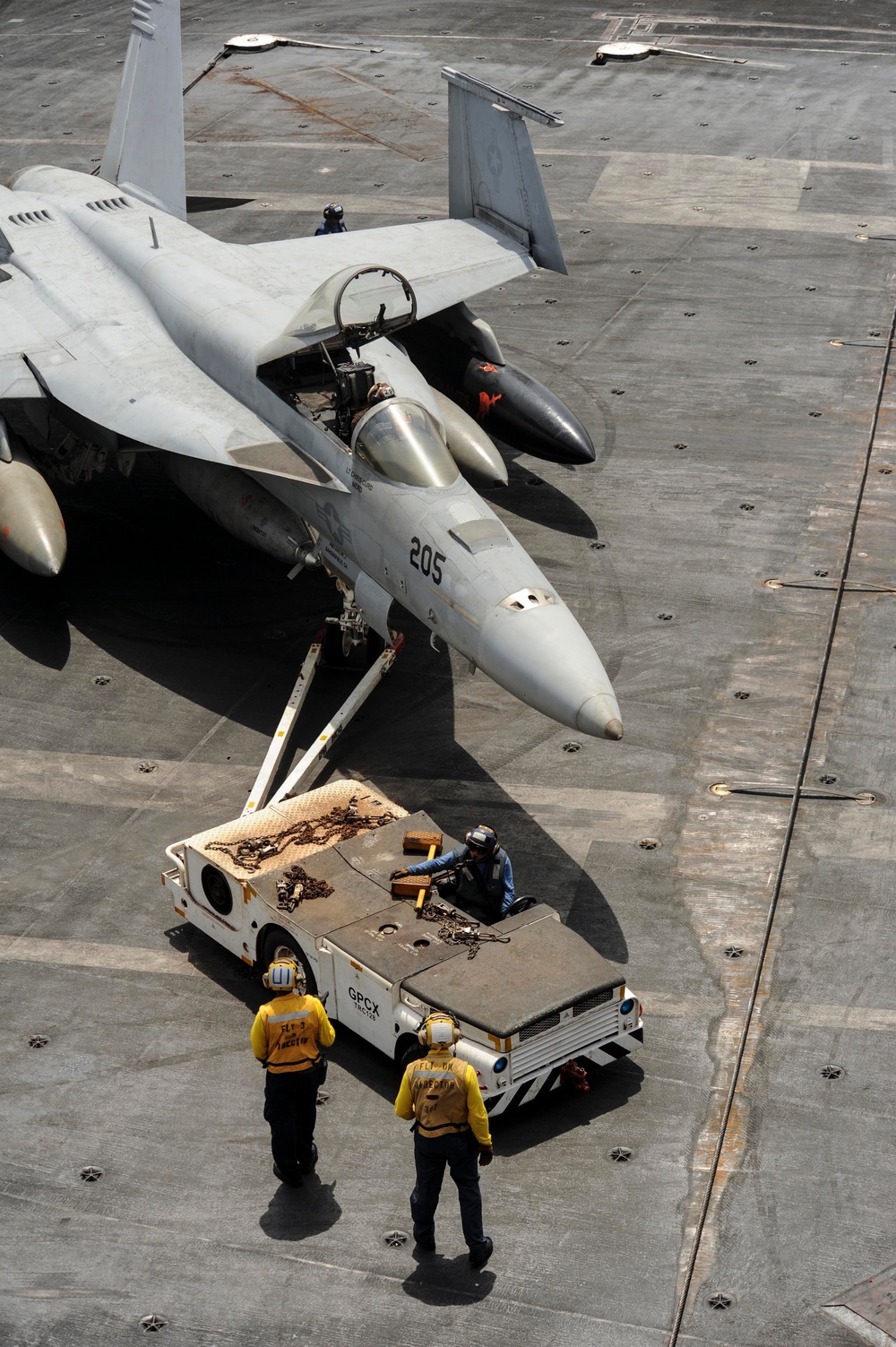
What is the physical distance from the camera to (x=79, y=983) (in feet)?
44.3

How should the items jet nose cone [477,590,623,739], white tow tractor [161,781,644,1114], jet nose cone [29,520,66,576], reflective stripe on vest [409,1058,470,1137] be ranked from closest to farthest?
reflective stripe on vest [409,1058,470,1137] < white tow tractor [161,781,644,1114] < jet nose cone [477,590,623,739] < jet nose cone [29,520,66,576]

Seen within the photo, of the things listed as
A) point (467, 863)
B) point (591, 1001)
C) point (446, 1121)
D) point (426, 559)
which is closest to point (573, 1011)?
point (591, 1001)

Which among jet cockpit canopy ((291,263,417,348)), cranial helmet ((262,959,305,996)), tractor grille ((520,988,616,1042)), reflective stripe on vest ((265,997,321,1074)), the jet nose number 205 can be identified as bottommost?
tractor grille ((520,988,616,1042))

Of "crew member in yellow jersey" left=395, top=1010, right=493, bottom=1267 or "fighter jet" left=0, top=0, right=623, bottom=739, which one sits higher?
"fighter jet" left=0, top=0, right=623, bottom=739

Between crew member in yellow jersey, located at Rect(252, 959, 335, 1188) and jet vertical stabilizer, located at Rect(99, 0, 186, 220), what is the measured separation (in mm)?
15442

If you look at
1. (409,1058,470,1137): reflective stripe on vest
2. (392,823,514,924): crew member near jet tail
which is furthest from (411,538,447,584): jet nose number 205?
(409,1058,470,1137): reflective stripe on vest

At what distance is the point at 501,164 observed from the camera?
73.2 feet

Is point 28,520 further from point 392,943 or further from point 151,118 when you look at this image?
point 151,118

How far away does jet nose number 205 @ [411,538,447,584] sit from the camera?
49.2 feet

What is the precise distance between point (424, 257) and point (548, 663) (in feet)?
33.1

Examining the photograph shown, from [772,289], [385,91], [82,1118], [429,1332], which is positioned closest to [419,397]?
[82,1118]

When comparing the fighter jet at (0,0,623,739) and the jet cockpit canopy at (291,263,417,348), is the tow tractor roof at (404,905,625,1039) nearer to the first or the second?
the fighter jet at (0,0,623,739)

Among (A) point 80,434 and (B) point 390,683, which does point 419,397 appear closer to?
(B) point 390,683

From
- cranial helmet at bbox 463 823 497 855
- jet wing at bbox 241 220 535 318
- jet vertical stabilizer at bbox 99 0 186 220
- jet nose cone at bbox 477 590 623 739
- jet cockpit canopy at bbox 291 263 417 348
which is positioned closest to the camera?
cranial helmet at bbox 463 823 497 855
